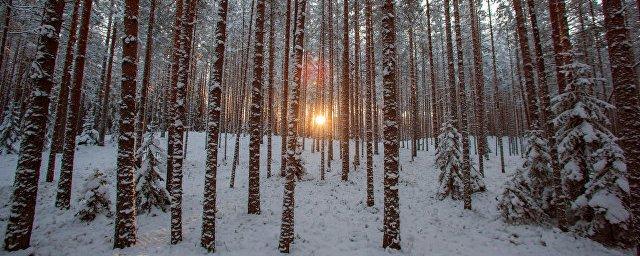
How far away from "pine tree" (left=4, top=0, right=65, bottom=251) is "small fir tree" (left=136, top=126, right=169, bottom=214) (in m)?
4.51

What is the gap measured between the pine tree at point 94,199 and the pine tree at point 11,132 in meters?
18.4

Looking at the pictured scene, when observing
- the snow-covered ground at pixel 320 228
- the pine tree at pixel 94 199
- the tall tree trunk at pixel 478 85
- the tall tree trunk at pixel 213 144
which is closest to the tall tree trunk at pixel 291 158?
the snow-covered ground at pixel 320 228

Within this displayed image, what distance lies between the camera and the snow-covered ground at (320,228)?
9242 millimetres

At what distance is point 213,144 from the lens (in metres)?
9.12

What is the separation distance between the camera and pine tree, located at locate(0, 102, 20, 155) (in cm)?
2327

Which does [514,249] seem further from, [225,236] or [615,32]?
[225,236]

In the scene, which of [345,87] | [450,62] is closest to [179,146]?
[345,87]

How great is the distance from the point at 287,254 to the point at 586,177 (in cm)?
1062

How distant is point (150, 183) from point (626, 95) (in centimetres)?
1563

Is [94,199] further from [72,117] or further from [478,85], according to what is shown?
[478,85]

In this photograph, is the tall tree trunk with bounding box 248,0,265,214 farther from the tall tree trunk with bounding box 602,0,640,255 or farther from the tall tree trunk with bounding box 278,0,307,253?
the tall tree trunk with bounding box 602,0,640,255

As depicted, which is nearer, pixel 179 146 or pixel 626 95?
pixel 626 95

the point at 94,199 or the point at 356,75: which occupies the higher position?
the point at 356,75

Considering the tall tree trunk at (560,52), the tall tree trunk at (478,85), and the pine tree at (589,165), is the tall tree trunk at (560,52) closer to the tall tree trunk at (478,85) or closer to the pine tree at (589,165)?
the pine tree at (589,165)
